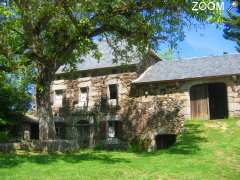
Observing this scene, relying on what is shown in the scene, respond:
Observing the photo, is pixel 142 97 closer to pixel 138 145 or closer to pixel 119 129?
pixel 119 129

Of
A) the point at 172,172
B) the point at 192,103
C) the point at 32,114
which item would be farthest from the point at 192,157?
the point at 32,114

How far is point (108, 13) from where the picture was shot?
18.0m

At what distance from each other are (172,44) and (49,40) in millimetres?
6426

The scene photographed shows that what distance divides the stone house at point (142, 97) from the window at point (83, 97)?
0.08 metres

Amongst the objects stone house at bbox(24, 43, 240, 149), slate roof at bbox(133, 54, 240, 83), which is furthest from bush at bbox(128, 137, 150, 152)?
slate roof at bbox(133, 54, 240, 83)

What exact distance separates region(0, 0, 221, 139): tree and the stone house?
22.8ft

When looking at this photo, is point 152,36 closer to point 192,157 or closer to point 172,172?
point 192,157

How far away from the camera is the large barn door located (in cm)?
2742

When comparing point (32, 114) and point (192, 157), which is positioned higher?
point (32, 114)

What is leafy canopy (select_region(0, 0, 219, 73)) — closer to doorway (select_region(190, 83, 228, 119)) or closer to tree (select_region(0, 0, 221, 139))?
tree (select_region(0, 0, 221, 139))

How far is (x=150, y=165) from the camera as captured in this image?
15164 millimetres

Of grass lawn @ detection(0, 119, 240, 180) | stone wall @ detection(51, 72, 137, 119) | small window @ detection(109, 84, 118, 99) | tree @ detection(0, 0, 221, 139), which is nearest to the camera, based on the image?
grass lawn @ detection(0, 119, 240, 180)

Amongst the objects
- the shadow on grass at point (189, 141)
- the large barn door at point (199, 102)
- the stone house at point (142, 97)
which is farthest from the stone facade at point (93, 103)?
the shadow on grass at point (189, 141)

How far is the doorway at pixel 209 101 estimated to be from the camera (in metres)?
27.5
